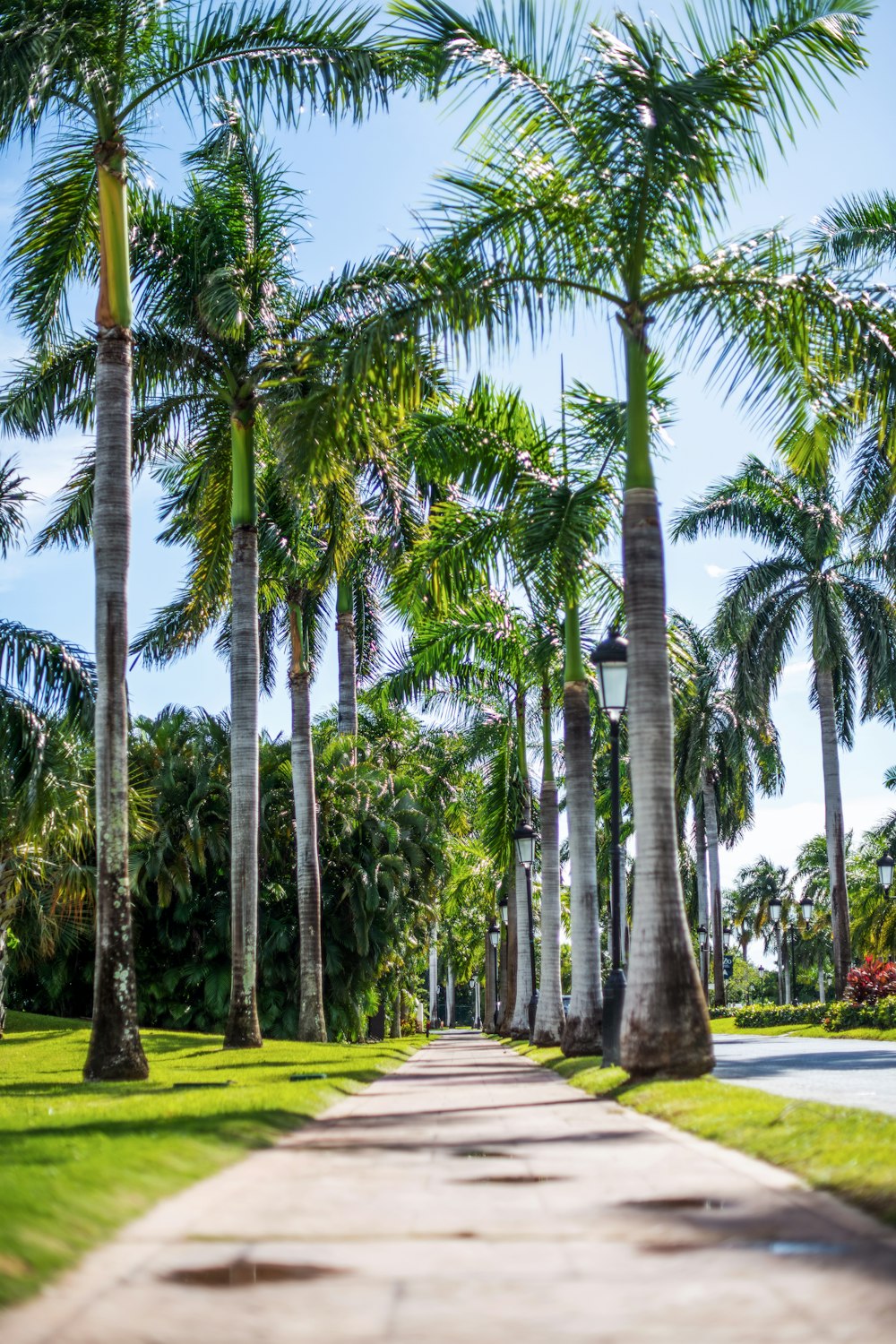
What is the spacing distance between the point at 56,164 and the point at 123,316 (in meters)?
2.54

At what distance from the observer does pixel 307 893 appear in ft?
87.7

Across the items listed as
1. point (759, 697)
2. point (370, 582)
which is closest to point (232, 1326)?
point (370, 582)

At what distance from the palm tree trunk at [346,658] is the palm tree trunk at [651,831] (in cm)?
2225

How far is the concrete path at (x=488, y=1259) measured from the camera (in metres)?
3.96

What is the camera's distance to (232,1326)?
3982 millimetres

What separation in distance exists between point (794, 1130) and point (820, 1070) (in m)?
9.68

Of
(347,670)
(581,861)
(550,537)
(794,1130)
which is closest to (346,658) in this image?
(347,670)

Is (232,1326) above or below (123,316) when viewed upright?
below

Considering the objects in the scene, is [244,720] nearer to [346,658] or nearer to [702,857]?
[346,658]

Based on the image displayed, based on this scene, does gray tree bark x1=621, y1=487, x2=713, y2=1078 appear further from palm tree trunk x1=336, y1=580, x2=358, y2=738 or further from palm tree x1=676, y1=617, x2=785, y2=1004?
palm tree x1=676, y1=617, x2=785, y2=1004

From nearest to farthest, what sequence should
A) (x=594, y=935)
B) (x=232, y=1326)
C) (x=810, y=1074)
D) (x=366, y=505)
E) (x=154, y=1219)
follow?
(x=232, y=1326), (x=154, y=1219), (x=810, y=1074), (x=594, y=935), (x=366, y=505)

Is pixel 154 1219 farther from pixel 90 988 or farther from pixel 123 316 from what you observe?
pixel 90 988

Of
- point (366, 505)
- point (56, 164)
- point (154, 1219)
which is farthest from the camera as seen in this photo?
point (366, 505)

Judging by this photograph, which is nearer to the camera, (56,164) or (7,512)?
(56,164)
